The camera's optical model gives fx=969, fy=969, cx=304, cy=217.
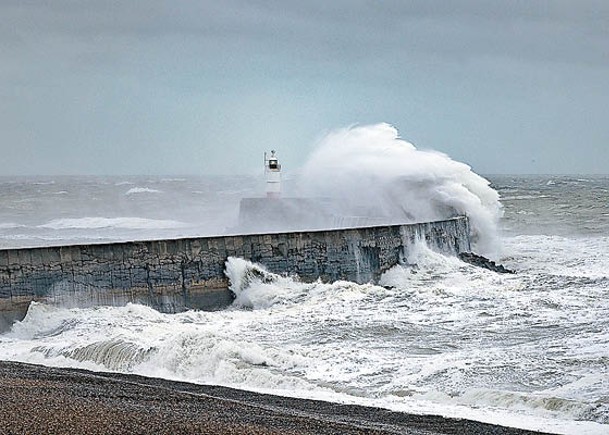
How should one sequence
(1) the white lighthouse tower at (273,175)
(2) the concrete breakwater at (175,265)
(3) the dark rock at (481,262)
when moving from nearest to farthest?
(2) the concrete breakwater at (175,265) → (3) the dark rock at (481,262) → (1) the white lighthouse tower at (273,175)

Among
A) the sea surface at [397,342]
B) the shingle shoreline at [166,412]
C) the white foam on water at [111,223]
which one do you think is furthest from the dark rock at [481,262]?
the white foam on water at [111,223]

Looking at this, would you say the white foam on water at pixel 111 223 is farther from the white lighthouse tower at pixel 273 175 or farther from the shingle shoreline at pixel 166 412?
the shingle shoreline at pixel 166 412

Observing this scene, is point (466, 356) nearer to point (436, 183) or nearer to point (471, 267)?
point (471, 267)

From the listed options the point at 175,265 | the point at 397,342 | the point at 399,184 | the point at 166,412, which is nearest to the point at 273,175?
the point at 399,184

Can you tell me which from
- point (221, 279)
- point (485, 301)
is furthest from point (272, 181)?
point (485, 301)

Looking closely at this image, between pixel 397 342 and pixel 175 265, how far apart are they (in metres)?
4.03

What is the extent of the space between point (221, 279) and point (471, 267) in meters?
5.35

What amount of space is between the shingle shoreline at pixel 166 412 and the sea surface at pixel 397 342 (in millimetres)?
575

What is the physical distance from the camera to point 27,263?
39.1ft

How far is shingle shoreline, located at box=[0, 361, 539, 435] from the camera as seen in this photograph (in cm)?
558

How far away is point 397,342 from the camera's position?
1030 centimetres

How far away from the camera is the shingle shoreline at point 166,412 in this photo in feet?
18.3

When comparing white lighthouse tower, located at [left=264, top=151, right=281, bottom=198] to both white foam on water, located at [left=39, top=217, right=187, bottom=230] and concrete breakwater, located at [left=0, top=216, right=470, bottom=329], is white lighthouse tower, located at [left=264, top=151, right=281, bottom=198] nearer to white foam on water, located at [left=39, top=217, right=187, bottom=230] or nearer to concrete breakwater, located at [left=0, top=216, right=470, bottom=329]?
concrete breakwater, located at [left=0, top=216, right=470, bottom=329]

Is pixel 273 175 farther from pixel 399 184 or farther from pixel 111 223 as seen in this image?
pixel 111 223
